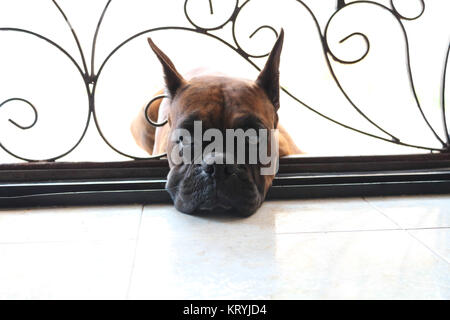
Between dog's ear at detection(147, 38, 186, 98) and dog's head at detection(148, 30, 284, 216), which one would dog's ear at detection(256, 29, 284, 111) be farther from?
dog's ear at detection(147, 38, 186, 98)

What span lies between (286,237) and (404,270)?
314mm

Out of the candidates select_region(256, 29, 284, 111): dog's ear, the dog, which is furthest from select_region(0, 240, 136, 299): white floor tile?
select_region(256, 29, 284, 111): dog's ear

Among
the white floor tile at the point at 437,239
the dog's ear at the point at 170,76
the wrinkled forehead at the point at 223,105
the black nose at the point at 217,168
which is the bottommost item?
the white floor tile at the point at 437,239

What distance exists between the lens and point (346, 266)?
1.08 m

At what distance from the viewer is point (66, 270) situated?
3.51 feet

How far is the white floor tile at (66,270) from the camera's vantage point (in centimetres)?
97

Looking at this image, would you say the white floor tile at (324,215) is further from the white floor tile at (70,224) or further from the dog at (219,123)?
the white floor tile at (70,224)

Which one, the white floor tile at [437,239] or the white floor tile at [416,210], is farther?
the white floor tile at [416,210]

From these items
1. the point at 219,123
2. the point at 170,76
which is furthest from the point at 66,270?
the point at 170,76

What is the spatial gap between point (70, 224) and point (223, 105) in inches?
22.1

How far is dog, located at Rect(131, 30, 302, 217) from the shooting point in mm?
1361

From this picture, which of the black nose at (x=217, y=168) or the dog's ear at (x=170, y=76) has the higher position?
the dog's ear at (x=170, y=76)

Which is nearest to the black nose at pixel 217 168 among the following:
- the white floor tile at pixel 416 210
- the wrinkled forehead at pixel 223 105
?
the wrinkled forehead at pixel 223 105
